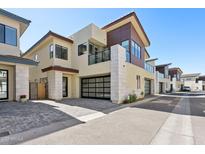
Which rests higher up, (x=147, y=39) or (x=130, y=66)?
(x=147, y=39)

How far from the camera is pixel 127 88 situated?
13.3m

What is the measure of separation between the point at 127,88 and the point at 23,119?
9.43 metres

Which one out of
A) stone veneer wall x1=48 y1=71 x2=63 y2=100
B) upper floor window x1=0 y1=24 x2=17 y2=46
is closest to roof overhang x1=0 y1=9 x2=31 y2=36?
upper floor window x1=0 y1=24 x2=17 y2=46

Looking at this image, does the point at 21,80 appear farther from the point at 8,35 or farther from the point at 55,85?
the point at 8,35

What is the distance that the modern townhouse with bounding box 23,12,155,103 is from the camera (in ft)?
41.0

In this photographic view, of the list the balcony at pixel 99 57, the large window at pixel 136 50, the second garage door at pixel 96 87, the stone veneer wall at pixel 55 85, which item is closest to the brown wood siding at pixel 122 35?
the large window at pixel 136 50

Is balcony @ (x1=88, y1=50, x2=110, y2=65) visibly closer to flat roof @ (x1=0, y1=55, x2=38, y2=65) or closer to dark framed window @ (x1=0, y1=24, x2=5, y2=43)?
flat roof @ (x1=0, y1=55, x2=38, y2=65)

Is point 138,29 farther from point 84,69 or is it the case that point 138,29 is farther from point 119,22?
point 84,69

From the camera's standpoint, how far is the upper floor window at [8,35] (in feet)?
34.9

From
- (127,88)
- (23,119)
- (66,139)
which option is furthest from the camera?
(127,88)

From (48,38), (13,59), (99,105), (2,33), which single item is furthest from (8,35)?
(99,105)

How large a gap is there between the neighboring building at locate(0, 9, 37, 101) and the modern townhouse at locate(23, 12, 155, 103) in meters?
2.90
